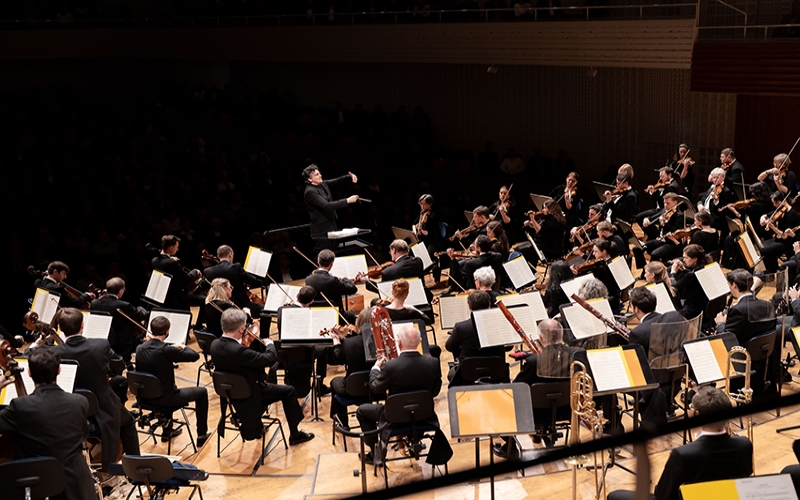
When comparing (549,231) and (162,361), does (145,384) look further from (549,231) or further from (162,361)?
(549,231)

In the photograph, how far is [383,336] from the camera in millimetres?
6406

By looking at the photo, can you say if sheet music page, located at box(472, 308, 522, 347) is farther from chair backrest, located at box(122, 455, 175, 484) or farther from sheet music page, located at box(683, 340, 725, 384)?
chair backrest, located at box(122, 455, 175, 484)

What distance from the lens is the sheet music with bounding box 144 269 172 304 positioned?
871cm

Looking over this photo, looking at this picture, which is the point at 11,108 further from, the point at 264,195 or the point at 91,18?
the point at 264,195

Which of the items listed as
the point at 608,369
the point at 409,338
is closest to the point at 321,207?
the point at 409,338

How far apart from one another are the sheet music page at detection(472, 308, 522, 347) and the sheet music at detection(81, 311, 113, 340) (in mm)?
3398

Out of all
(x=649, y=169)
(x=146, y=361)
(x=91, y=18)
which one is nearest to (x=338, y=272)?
(x=146, y=361)

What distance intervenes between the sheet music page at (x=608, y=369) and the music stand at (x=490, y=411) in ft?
1.90

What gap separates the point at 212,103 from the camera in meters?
21.4

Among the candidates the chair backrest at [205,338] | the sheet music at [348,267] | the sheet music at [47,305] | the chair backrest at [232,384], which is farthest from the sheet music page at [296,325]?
the sheet music at [47,305]

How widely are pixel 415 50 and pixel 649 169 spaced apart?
203 inches

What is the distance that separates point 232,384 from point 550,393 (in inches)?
97.4

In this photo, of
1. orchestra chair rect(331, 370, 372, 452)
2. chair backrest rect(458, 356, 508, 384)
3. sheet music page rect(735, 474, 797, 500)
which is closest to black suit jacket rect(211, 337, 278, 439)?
orchestra chair rect(331, 370, 372, 452)

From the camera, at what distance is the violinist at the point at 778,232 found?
965cm
